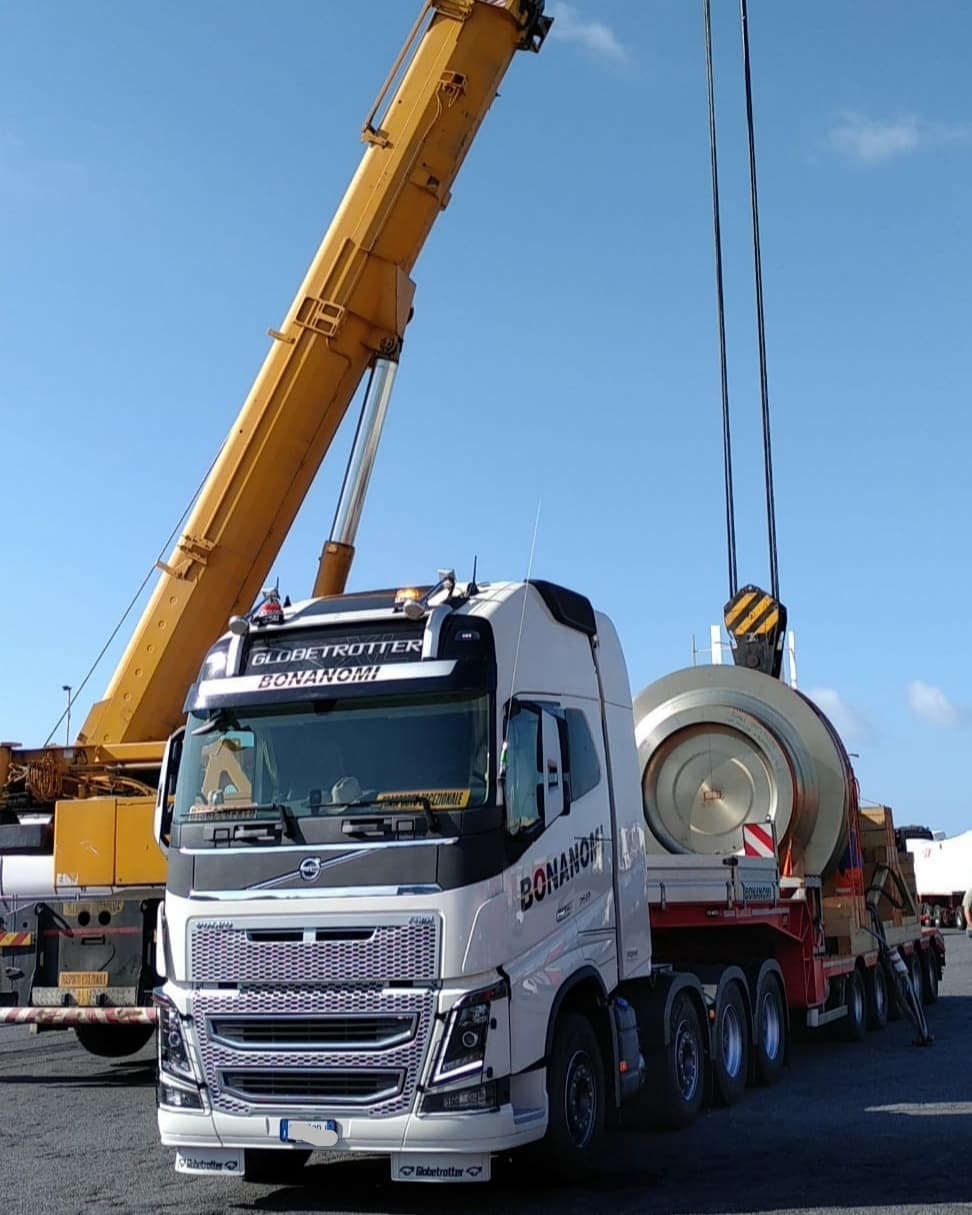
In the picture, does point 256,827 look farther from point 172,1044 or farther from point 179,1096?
point 179,1096

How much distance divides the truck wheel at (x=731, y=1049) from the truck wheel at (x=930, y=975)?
8023mm

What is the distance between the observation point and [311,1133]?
769cm

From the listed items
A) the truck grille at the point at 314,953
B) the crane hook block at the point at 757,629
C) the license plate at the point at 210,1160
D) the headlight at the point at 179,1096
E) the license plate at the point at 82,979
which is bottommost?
the license plate at the point at 210,1160

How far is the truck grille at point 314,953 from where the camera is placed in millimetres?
7730

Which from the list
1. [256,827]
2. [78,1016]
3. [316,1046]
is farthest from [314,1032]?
[78,1016]

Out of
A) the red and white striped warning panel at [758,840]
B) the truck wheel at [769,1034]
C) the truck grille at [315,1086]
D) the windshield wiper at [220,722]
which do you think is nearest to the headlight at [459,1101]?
the truck grille at [315,1086]

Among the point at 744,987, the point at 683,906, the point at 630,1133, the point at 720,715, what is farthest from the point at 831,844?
the point at 630,1133

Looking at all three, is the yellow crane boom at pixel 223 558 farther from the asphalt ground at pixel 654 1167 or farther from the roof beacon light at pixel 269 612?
the roof beacon light at pixel 269 612

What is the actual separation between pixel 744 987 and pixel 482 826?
5.21 m

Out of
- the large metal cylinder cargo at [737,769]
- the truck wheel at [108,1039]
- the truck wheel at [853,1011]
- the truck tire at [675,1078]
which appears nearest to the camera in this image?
A: the truck tire at [675,1078]

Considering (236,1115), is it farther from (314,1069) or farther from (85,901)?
(85,901)

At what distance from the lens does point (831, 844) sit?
15.0m

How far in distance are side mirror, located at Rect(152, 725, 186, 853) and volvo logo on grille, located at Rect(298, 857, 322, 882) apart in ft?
3.42

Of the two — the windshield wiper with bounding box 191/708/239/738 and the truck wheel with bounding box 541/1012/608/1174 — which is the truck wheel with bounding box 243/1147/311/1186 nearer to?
the truck wheel with bounding box 541/1012/608/1174
